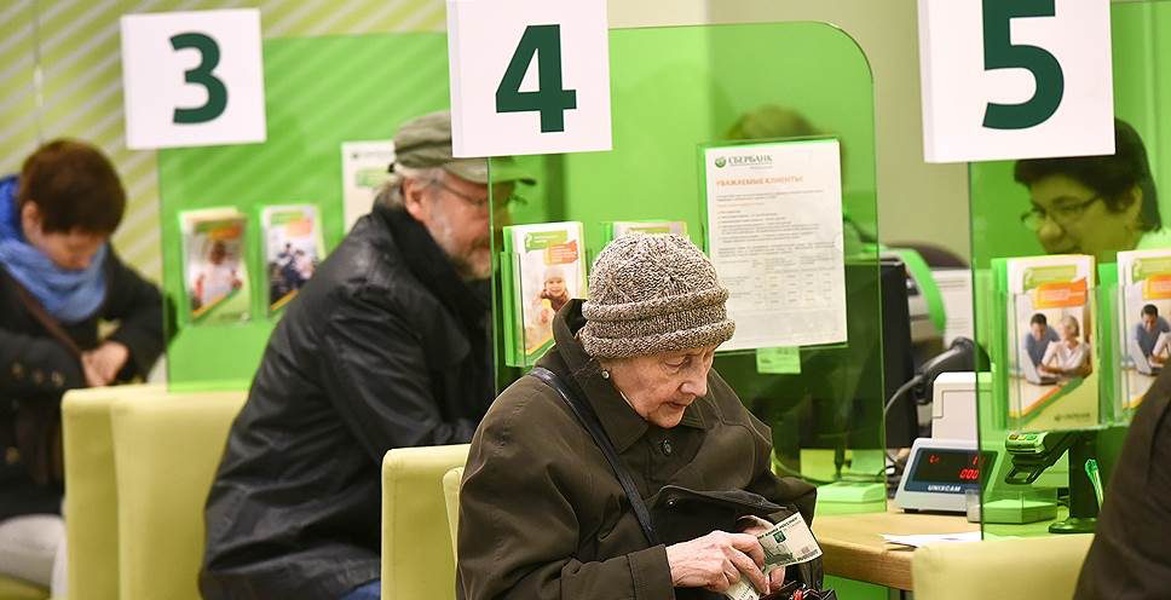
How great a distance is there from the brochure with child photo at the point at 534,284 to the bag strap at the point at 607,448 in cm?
52

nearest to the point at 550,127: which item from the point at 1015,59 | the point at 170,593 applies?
the point at 1015,59

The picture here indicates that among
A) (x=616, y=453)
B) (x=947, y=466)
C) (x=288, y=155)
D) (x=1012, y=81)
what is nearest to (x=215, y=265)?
(x=288, y=155)

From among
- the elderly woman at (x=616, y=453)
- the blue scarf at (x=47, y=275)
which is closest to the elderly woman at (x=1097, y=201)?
the elderly woman at (x=616, y=453)

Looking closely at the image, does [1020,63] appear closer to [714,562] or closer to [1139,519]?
[1139,519]

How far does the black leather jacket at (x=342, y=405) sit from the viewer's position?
4.25 m

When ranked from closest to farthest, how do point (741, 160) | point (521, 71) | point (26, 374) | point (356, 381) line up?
point (521, 71), point (741, 160), point (356, 381), point (26, 374)

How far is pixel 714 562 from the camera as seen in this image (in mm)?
2961

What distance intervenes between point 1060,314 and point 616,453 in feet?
2.58

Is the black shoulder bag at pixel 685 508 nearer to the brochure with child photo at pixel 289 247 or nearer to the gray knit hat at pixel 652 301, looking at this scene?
the gray knit hat at pixel 652 301

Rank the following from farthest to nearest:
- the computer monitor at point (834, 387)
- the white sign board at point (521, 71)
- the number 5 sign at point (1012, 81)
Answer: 1. the computer monitor at point (834, 387)
2. the white sign board at point (521, 71)
3. the number 5 sign at point (1012, 81)

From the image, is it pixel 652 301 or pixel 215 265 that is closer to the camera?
pixel 652 301

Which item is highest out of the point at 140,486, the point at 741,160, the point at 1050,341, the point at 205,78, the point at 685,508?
the point at 205,78

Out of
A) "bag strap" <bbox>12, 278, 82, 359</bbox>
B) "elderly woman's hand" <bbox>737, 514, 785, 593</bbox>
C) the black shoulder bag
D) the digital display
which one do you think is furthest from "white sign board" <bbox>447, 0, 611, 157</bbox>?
"bag strap" <bbox>12, 278, 82, 359</bbox>

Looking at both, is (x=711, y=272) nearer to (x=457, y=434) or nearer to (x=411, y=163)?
(x=457, y=434)
